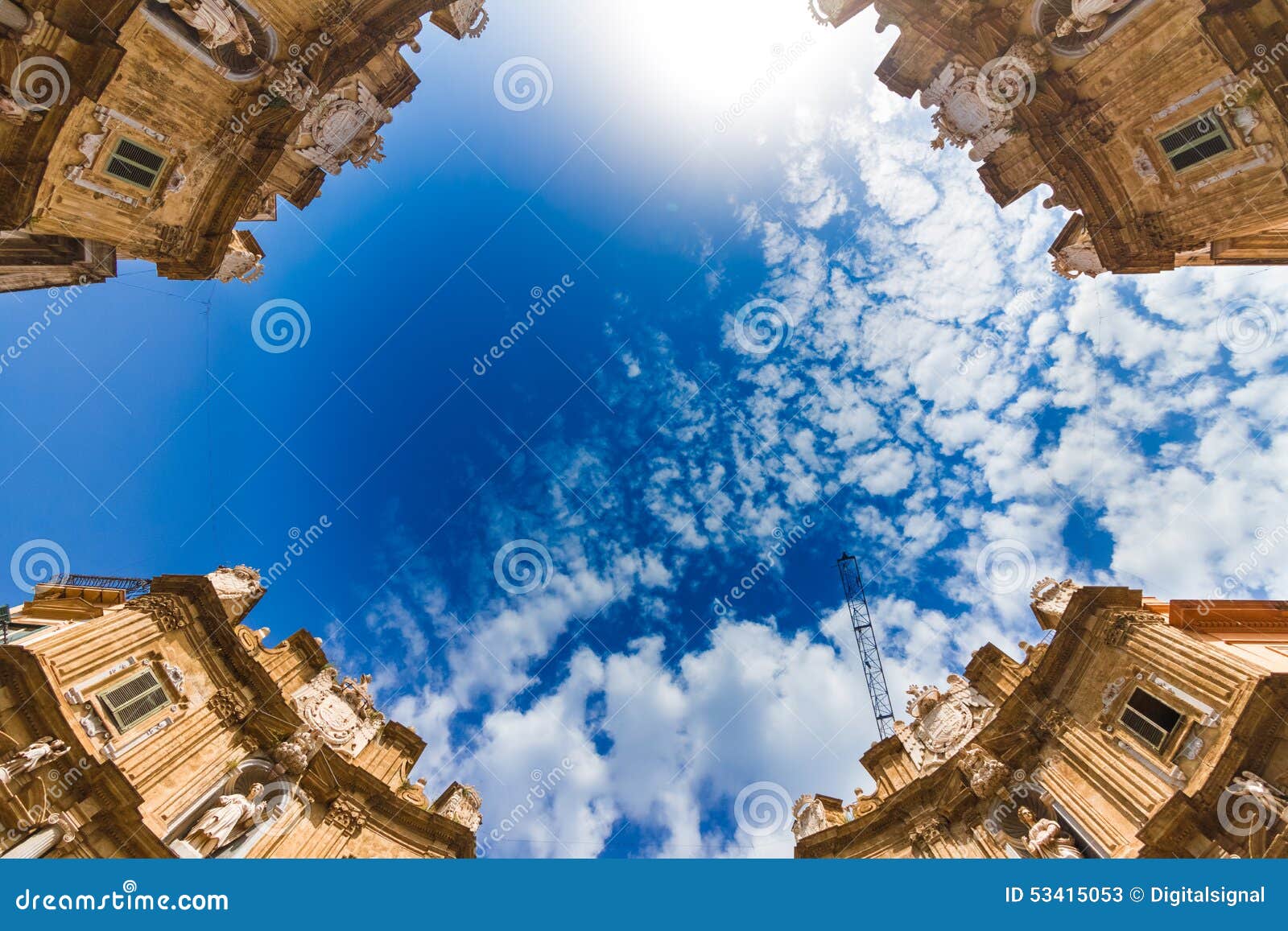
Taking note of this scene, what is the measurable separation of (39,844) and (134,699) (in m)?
4.85

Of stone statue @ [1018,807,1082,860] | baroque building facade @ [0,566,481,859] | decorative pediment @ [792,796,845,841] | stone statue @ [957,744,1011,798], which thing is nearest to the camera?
baroque building facade @ [0,566,481,859]

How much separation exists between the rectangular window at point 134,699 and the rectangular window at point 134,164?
14904 mm

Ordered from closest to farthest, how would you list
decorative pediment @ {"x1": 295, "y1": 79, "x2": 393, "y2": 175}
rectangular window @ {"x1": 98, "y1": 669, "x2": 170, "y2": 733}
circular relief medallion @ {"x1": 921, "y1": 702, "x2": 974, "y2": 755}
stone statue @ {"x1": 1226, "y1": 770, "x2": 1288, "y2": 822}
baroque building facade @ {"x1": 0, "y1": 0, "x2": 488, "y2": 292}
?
baroque building facade @ {"x1": 0, "y1": 0, "x2": 488, "y2": 292} < stone statue @ {"x1": 1226, "y1": 770, "x2": 1288, "y2": 822} < rectangular window @ {"x1": 98, "y1": 669, "x2": 170, "y2": 733} < decorative pediment @ {"x1": 295, "y1": 79, "x2": 393, "y2": 175} < circular relief medallion @ {"x1": 921, "y1": 702, "x2": 974, "y2": 755}

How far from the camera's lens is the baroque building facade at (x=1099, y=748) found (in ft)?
48.2

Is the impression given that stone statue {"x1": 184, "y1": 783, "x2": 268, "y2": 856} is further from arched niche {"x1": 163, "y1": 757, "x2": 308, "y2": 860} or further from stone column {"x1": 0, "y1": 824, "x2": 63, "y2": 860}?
stone column {"x1": 0, "y1": 824, "x2": 63, "y2": 860}

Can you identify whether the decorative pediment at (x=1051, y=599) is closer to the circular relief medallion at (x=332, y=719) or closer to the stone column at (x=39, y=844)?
the circular relief medallion at (x=332, y=719)

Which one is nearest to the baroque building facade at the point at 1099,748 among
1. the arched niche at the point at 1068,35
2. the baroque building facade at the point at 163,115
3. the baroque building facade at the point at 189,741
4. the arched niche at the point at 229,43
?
the arched niche at the point at 1068,35

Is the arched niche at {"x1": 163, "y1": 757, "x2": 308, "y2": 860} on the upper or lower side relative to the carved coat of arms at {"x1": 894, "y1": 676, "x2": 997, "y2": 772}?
upper

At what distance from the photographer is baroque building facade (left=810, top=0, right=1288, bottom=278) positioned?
14.2m

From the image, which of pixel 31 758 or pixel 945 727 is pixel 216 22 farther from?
pixel 945 727

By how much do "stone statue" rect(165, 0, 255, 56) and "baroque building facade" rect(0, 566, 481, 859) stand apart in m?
16.3

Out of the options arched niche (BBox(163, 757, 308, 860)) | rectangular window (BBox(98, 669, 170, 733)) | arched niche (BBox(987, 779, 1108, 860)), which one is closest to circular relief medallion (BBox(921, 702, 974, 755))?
arched niche (BBox(987, 779, 1108, 860))

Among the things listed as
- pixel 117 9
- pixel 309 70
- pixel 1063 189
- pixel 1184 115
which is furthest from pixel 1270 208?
pixel 117 9

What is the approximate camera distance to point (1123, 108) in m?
16.5
